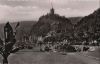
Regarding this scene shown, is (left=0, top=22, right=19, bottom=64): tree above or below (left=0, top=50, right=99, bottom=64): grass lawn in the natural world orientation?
above

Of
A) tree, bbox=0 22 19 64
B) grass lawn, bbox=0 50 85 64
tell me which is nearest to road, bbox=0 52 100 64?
grass lawn, bbox=0 50 85 64

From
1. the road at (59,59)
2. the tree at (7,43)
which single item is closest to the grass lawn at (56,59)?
the road at (59,59)

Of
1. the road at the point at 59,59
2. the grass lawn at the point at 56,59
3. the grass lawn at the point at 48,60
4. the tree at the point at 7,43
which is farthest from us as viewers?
the grass lawn at the point at 48,60

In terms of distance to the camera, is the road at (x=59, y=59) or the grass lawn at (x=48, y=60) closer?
the road at (x=59, y=59)

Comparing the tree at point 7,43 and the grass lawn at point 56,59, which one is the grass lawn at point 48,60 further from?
the tree at point 7,43

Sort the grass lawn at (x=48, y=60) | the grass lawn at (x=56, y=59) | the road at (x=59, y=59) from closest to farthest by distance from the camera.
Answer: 1. the road at (x=59, y=59)
2. the grass lawn at (x=56, y=59)
3. the grass lawn at (x=48, y=60)

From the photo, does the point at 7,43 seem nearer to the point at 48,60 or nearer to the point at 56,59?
the point at 56,59

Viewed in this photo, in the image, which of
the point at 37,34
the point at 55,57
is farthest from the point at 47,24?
the point at 55,57

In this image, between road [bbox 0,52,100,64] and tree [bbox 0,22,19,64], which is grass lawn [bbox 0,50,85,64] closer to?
road [bbox 0,52,100,64]

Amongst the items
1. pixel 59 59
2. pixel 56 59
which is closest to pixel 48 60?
pixel 56 59

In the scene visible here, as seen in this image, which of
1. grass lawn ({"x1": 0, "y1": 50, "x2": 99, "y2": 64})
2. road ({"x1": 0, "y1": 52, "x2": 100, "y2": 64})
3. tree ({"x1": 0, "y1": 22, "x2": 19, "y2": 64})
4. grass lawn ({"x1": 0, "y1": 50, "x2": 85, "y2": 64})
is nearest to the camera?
tree ({"x1": 0, "y1": 22, "x2": 19, "y2": 64})

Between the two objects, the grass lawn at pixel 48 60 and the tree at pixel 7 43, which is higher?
the tree at pixel 7 43
